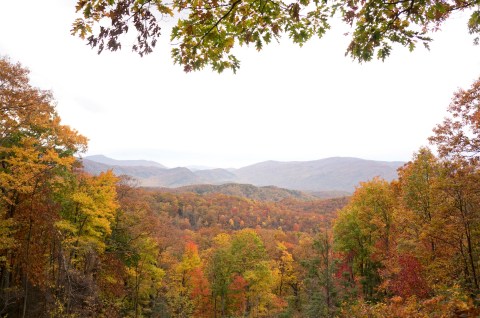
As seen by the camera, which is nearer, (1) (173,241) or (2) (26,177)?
(2) (26,177)

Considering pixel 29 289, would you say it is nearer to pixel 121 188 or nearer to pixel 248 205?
pixel 121 188

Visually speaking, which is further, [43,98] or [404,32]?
[43,98]

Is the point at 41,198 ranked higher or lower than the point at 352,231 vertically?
higher

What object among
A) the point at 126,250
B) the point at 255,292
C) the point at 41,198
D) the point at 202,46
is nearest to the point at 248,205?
the point at 255,292

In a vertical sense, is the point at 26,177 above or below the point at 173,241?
above

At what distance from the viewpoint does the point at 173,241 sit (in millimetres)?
35031

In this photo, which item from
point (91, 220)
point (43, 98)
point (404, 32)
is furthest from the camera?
point (91, 220)

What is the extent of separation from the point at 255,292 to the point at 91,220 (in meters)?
19.2

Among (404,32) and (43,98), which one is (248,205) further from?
(404,32)

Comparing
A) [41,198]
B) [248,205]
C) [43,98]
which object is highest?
[43,98]

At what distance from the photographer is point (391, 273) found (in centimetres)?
2000

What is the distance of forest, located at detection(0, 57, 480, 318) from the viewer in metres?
13.6

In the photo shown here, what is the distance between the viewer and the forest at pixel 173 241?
44.5 feet

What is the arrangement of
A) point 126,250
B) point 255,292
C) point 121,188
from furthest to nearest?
point 255,292 → point 121,188 → point 126,250
